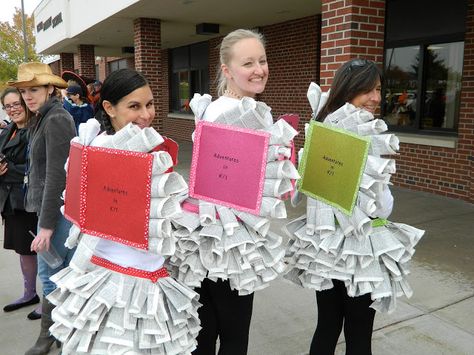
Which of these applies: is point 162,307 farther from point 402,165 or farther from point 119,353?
point 402,165

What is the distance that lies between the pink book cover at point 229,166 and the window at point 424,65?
585cm

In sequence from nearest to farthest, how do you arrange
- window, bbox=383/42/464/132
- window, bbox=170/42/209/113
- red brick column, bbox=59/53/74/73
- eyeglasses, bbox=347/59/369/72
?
eyeglasses, bbox=347/59/369/72 → window, bbox=383/42/464/132 → window, bbox=170/42/209/113 → red brick column, bbox=59/53/74/73

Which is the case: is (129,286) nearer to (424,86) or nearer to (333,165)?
(333,165)

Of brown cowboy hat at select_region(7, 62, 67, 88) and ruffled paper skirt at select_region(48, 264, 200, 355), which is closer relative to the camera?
ruffled paper skirt at select_region(48, 264, 200, 355)

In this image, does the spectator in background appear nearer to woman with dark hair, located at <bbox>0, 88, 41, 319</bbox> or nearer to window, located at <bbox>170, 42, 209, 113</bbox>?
woman with dark hair, located at <bbox>0, 88, 41, 319</bbox>

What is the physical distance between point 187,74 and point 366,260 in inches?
535

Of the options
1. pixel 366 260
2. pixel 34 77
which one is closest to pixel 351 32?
pixel 34 77

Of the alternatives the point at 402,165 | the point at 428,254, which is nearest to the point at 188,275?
the point at 428,254

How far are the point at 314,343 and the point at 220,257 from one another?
0.87 m

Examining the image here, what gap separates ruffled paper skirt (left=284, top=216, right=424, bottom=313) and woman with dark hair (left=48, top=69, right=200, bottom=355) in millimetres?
600

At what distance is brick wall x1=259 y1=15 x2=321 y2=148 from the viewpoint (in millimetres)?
9219

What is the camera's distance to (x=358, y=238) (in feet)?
6.53

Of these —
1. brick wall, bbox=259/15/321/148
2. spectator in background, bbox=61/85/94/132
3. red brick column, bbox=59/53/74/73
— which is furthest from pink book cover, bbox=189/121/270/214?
Result: red brick column, bbox=59/53/74/73

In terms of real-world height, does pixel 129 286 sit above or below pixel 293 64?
below
